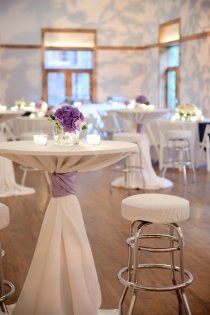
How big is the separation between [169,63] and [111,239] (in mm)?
9252

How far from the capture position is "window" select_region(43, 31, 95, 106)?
14695 mm

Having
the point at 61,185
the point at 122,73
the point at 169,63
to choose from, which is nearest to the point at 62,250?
the point at 61,185

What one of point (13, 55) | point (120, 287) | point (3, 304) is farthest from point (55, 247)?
point (13, 55)

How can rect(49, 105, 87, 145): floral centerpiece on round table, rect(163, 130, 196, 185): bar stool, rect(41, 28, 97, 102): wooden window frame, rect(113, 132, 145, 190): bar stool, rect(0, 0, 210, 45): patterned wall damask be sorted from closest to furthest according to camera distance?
rect(49, 105, 87, 145): floral centerpiece on round table < rect(113, 132, 145, 190): bar stool < rect(163, 130, 196, 185): bar stool < rect(0, 0, 210, 45): patterned wall damask < rect(41, 28, 97, 102): wooden window frame

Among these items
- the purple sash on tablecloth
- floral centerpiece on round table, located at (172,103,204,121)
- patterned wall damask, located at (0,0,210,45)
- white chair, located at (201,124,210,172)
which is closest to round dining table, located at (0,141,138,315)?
the purple sash on tablecloth

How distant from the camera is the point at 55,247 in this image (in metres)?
2.88

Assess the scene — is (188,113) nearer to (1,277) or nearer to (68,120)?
(68,120)

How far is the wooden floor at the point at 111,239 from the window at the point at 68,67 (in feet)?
25.4

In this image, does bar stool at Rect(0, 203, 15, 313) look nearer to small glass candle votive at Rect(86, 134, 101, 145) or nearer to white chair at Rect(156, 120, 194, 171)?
small glass candle votive at Rect(86, 134, 101, 145)

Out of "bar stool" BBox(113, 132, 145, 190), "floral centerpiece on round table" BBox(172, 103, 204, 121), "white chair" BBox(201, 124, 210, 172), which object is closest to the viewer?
"bar stool" BBox(113, 132, 145, 190)

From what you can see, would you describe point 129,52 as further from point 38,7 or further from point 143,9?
point 38,7

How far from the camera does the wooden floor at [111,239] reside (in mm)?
3295

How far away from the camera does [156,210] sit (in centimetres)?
284

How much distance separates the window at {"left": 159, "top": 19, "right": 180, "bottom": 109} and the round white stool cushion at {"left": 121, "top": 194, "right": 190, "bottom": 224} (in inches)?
373
